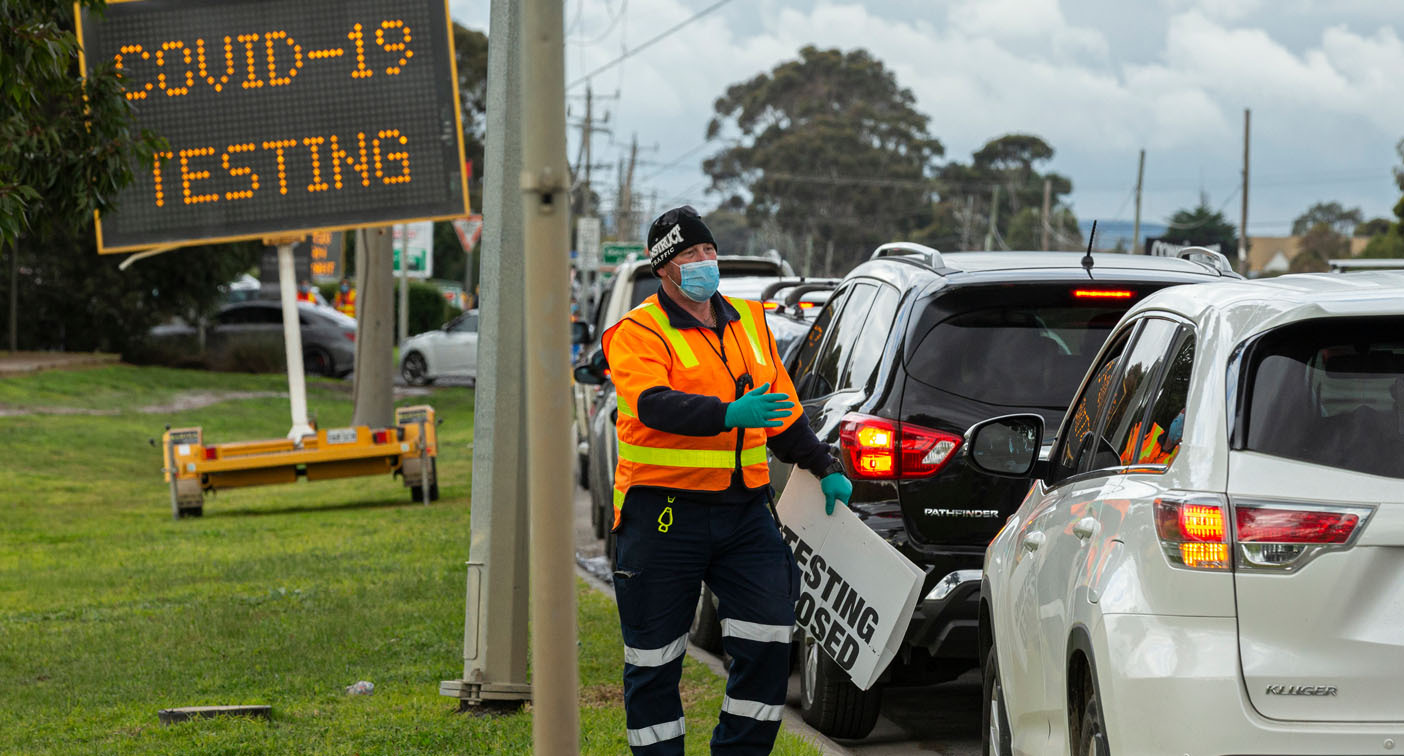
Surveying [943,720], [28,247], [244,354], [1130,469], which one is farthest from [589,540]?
[244,354]

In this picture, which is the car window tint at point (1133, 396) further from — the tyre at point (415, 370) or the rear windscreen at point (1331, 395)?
the tyre at point (415, 370)

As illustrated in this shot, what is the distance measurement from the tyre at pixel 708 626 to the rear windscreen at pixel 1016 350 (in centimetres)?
283

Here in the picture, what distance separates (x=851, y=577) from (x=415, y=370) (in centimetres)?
3648

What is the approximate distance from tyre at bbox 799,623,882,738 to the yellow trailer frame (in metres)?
9.62

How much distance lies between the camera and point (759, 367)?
18.4 feet

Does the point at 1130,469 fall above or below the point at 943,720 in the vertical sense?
→ above

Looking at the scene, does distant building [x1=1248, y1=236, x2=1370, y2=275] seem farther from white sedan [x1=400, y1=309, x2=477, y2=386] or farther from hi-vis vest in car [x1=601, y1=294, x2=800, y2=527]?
hi-vis vest in car [x1=601, y1=294, x2=800, y2=527]

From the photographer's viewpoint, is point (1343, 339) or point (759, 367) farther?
point (759, 367)

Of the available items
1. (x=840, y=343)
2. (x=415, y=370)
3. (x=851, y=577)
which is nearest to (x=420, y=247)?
(x=415, y=370)

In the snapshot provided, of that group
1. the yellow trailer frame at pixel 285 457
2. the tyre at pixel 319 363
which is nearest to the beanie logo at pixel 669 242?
the yellow trailer frame at pixel 285 457

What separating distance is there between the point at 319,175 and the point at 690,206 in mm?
10446

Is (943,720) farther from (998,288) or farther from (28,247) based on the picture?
(28,247)

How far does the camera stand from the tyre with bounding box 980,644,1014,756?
200 inches

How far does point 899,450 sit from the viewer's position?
6.49 m
